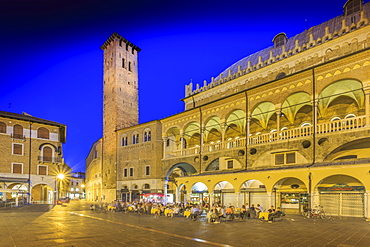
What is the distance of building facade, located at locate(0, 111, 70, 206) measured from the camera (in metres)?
37.7

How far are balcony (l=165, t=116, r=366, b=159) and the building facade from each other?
17970mm

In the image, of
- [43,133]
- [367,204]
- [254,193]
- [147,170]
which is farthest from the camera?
[43,133]

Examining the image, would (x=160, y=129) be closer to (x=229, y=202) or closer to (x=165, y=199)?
(x=165, y=199)

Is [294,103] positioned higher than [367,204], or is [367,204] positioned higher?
[294,103]

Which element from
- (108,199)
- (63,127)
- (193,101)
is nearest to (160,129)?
(193,101)

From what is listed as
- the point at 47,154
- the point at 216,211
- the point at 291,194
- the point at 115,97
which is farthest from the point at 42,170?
the point at 291,194

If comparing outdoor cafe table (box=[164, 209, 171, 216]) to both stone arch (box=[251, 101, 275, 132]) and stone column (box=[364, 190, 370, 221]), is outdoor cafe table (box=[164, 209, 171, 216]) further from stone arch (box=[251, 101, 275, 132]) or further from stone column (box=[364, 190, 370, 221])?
stone column (box=[364, 190, 370, 221])

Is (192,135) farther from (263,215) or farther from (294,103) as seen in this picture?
(263,215)

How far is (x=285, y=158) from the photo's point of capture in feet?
75.0

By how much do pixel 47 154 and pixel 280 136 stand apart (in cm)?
3153

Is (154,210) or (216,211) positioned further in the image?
(154,210)

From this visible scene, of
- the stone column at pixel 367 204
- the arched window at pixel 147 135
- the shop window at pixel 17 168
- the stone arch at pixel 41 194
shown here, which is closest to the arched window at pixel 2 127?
the shop window at pixel 17 168

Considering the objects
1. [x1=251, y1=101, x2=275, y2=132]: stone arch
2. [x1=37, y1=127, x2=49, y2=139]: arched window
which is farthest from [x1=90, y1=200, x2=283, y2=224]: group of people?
[x1=37, y1=127, x2=49, y2=139]: arched window

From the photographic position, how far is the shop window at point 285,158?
22516mm
